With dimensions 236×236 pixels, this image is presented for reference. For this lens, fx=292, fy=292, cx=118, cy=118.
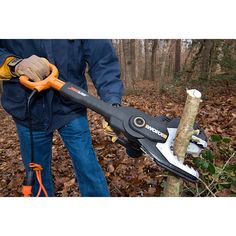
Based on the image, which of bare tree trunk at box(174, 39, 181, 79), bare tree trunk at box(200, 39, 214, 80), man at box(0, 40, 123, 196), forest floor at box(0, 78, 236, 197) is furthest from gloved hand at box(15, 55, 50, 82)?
bare tree trunk at box(200, 39, 214, 80)

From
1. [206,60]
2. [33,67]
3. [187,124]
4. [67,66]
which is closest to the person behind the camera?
[187,124]

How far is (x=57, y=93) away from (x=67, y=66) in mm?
95

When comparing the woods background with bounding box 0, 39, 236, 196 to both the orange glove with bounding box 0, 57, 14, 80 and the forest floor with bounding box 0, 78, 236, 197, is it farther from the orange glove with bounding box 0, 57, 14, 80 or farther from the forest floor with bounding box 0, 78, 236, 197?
the orange glove with bounding box 0, 57, 14, 80

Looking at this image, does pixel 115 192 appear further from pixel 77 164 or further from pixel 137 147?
pixel 137 147

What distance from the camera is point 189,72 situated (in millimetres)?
1782

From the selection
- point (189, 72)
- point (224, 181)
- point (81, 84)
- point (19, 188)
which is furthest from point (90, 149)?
point (189, 72)

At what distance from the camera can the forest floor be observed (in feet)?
4.31

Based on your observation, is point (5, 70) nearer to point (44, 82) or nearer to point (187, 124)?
point (44, 82)

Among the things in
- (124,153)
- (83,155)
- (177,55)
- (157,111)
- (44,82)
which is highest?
(44,82)

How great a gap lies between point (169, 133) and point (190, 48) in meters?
1.06

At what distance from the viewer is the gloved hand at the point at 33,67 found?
0.78m

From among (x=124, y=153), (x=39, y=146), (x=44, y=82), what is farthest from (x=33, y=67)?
(x=124, y=153)

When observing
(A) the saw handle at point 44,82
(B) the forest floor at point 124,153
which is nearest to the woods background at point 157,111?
(B) the forest floor at point 124,153

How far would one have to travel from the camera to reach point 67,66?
89 cm
